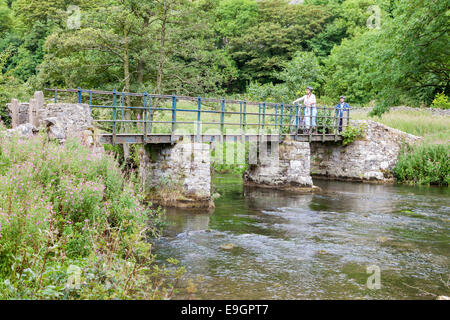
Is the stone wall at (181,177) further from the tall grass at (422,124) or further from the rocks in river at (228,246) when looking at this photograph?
the tall grass at (422,124)

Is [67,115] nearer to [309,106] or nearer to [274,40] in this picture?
[309,106]

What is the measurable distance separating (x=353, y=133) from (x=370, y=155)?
Result: 134 cm

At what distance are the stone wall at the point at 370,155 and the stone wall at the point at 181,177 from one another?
1113 centimetres

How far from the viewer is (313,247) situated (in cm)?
940

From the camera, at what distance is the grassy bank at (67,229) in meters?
4.91

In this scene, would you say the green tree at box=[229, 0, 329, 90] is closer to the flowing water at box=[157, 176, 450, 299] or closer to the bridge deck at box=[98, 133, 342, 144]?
the bridge deck at box=[98, 133, 342, 144]

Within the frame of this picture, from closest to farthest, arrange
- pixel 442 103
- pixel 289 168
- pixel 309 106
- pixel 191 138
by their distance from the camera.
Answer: pixel 191 138 < pixel 309 106 < pixel 289 168 < pixel 442 103

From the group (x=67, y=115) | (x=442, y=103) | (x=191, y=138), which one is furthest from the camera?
(x=442, y=103)

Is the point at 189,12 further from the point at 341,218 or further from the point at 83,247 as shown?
the point at 83,247

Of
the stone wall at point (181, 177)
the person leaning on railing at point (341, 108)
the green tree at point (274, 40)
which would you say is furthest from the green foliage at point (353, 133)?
the green tree at point (274, 40)

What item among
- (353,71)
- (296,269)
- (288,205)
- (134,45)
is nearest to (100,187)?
(296,269)

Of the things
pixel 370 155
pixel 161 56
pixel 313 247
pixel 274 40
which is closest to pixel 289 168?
pixel 370 155

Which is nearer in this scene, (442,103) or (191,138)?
(191,138)

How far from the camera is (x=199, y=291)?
21.5ft
